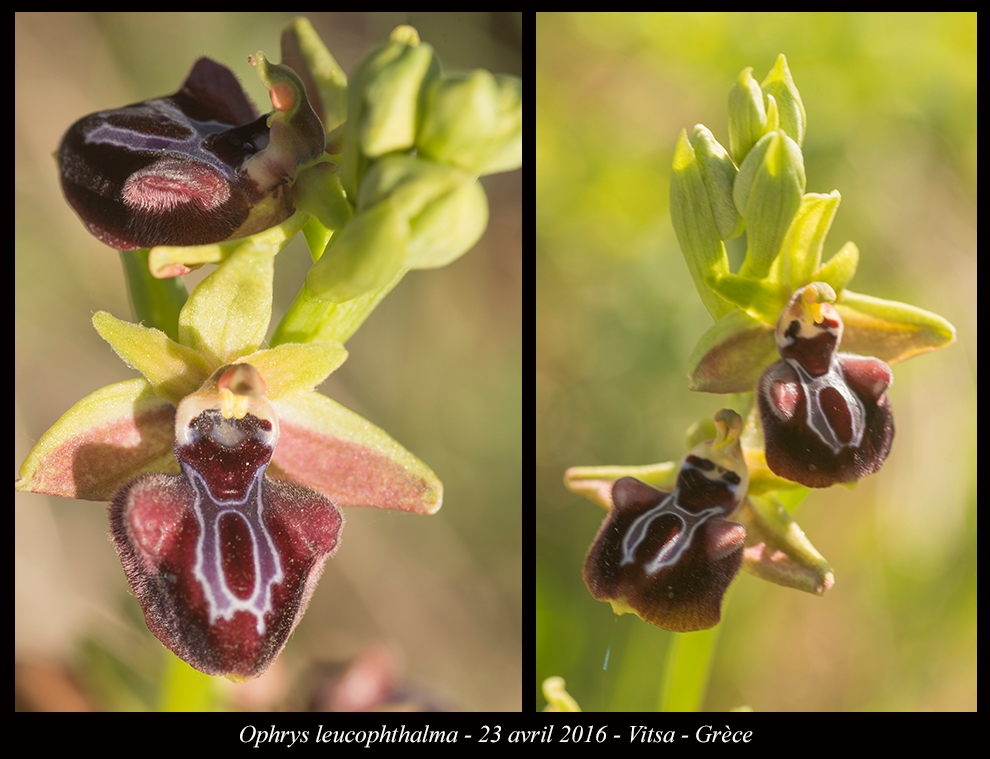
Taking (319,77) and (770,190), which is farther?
(319,77)

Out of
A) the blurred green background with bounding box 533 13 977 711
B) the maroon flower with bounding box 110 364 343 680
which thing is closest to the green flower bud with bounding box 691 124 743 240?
the maroon flower with bounding box 110 364 343 680

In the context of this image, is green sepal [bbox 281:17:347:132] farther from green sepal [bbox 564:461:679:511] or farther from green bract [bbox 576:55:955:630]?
green sepal [bbox 564:461:679:511]

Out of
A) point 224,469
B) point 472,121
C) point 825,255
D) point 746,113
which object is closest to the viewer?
point 472,121

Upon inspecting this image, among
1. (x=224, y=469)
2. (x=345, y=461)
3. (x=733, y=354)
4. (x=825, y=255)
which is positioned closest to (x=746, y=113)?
(x=733, y=354)

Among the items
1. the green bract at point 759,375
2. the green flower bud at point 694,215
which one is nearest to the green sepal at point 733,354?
the green bract at point 759,375

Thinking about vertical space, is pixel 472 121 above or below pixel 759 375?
above

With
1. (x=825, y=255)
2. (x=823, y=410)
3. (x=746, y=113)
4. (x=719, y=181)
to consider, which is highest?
(x=746, y=113)

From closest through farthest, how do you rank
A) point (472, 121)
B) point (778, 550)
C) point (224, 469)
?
1. point (472, 121)
2. point (224, 469)
3. point (778, 550)

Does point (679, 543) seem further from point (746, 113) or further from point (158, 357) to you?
point (158, 357)
